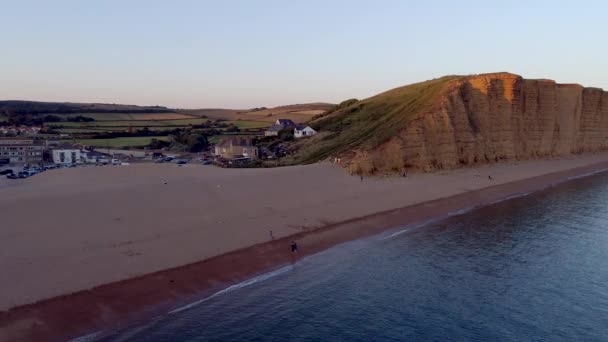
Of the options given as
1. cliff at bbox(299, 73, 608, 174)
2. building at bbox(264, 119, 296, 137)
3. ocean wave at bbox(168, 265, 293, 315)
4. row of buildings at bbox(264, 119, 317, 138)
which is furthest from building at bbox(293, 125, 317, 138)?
ocean wave at bbox(168, 265, 293, 315)

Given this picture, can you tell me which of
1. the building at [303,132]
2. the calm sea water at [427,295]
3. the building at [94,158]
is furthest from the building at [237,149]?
the calm sea water at [427,295]

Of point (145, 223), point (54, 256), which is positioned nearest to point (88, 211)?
point (145, 223)

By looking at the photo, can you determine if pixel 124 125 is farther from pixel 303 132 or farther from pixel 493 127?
pixel 493 127

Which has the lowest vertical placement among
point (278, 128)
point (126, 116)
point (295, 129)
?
point (295, 129)

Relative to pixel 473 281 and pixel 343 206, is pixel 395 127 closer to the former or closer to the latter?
pixel 343 206

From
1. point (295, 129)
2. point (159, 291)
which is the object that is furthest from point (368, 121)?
point (159, 291)

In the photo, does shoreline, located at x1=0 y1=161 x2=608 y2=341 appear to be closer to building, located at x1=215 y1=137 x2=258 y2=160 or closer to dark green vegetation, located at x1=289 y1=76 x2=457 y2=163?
dark green vegetation, located at x1=289 y1=76 x2=457 y2=163

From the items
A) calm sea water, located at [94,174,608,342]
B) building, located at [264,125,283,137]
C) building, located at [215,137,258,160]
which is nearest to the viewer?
calm sea water, located at [94,174,608,342]
